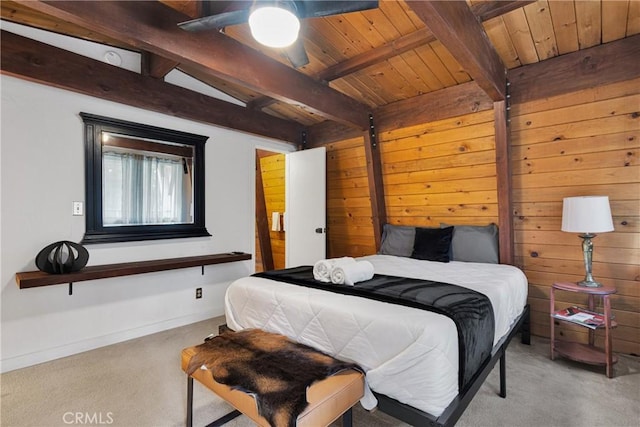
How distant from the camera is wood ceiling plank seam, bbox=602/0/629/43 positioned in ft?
7.18

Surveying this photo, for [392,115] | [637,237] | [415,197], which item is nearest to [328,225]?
[415,197]

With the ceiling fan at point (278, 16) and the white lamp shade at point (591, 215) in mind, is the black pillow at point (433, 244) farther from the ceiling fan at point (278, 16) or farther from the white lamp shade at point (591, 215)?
the ceiling fan at point (278, 16)

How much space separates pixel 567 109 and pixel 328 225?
298 centimetres

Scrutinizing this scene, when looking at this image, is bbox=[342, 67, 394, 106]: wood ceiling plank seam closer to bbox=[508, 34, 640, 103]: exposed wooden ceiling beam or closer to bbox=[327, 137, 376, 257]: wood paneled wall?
bbox=[327, 137, 376, 257]: wood paneled wall

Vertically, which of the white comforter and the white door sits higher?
the white door

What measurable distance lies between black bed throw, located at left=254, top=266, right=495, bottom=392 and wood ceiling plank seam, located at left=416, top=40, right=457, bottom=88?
6.59ft

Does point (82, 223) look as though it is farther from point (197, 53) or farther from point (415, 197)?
point (415, 197)

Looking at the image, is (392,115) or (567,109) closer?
(567,109)

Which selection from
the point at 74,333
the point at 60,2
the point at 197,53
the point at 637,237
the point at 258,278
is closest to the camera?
the point at 60,2

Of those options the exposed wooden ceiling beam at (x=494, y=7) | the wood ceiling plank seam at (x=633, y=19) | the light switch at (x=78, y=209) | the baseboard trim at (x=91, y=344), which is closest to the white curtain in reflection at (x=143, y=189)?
the light switch at (x=78, y=209)

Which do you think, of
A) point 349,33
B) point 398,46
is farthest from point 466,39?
point 349,33

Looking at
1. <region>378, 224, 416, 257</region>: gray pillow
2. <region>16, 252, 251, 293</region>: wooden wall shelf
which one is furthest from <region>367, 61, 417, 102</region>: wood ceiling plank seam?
<region>16, 252, 251, 293</region>: wooden wall shelf

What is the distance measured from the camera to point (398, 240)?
358 cm

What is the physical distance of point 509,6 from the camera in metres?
2.20
